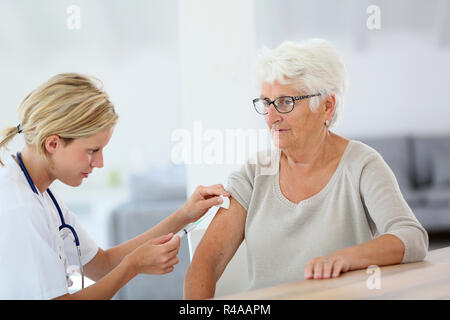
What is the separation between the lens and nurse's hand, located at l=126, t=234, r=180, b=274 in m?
1.10

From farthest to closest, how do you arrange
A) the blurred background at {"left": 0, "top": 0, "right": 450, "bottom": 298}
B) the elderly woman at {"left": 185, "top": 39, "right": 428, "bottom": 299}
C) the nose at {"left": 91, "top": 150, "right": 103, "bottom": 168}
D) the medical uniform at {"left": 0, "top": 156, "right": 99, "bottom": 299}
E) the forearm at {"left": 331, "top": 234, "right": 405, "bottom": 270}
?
the blurred background at {"left": 0, "top": 0, "right": 450, "bottom": 298} < the elderly woman at {"left": 185, "top": 39, "right": 428, "bottom": 299} < the nose at {"left": 91, "top": 150, "right": 103, "bottom": 168} < the forearm at {"left": 331, "top": 234, "right": 405, "bottom": 270} < the medical uniform at {"left": 0, "top": 156, "right": 99, "bottom": 299}

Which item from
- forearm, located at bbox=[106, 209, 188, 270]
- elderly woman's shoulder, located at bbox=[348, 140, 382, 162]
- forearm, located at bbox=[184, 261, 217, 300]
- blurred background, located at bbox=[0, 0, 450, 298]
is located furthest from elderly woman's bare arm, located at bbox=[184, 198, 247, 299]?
blurred background, located at bbox=[0, 0, 450, 298]

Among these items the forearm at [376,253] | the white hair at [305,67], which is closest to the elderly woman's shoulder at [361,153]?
the white hair at [305,67]

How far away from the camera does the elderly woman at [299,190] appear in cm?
132

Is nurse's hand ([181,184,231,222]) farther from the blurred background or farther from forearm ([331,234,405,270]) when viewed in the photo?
the blurred background

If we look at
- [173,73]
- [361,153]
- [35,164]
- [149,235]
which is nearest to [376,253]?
[361,153]

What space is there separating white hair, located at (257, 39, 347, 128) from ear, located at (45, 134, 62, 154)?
0.54m

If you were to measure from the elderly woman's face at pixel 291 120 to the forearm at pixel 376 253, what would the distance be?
14.7 inches

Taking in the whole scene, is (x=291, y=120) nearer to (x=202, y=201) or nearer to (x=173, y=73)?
(x=202, y=201)

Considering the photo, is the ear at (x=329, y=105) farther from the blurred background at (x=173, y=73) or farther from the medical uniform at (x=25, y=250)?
the blurred background at (x=173, y=73)

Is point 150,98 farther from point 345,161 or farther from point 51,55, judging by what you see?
point 345,161

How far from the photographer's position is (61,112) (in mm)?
1091
